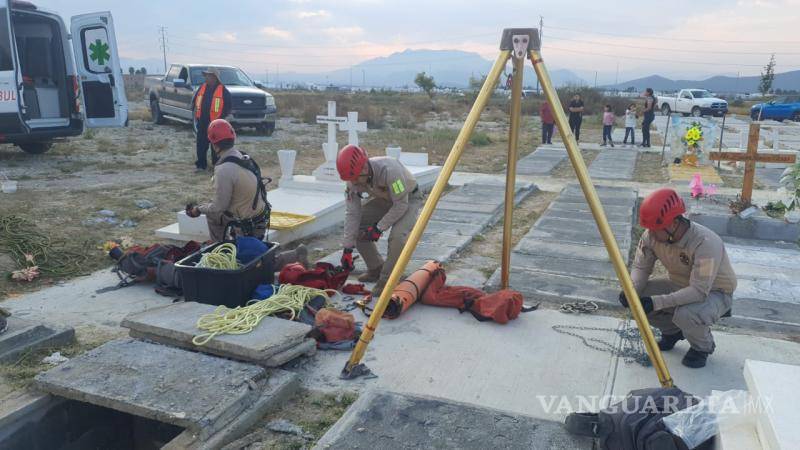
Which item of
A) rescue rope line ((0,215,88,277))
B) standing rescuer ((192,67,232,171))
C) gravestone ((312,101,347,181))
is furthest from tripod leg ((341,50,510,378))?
standing rescuer ((192,67,232,171))

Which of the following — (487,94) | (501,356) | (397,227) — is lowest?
(501,356)

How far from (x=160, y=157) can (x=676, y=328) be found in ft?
35.3

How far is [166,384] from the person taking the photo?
10.5 ft

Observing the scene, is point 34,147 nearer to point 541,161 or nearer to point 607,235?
point 541,161

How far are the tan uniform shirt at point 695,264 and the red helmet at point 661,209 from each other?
190 millimetres

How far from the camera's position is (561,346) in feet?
13.3

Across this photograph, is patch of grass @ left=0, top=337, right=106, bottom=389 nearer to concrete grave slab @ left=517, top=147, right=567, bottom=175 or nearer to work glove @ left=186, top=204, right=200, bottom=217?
work glove @ left=186, top=204, right=200, bottom=217

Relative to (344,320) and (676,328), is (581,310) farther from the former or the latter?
(344,320)

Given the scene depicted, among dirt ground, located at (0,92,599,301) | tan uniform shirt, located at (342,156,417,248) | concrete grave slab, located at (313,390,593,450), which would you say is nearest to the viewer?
concrete grave slab, located at (313,390,593,450)

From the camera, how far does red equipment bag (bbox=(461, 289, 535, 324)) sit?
14.4 ft

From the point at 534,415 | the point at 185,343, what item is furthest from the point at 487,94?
the point at 185,343

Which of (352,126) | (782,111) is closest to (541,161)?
(352,126)

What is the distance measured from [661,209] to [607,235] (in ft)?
1.21

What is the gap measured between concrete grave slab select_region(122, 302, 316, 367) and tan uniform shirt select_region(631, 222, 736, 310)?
2.22 metres
